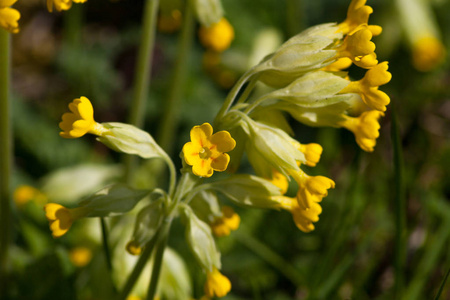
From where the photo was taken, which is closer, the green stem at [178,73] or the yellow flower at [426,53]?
the green stem at [178,73]

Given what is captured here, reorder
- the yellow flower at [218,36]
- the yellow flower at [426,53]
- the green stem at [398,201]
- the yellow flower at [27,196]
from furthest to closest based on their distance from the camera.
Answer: the yellow flower at [426,53] → the yellow flower at [218,36] → the yellow flower at [27,196] → the green stem at [398,201]

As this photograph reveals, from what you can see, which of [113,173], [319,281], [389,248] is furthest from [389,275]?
[113,173]

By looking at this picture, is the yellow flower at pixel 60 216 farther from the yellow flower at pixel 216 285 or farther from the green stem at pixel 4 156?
the green stem at pixel 4 156

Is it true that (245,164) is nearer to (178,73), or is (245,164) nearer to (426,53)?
(178,73)

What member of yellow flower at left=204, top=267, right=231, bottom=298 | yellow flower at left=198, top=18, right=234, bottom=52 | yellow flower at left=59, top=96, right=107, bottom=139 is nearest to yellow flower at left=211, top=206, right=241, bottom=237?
yellow flower at left=204, top=267, right=231, bottom=298

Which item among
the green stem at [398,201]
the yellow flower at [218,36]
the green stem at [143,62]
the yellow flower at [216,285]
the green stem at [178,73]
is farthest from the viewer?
the yellow flower at [218,36]

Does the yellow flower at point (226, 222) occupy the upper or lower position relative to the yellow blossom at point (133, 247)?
upper

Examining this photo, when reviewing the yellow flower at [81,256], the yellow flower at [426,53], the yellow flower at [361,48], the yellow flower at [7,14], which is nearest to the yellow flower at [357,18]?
the yellow flower at [361,48]

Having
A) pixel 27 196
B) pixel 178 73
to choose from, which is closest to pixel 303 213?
pixel 178 73
